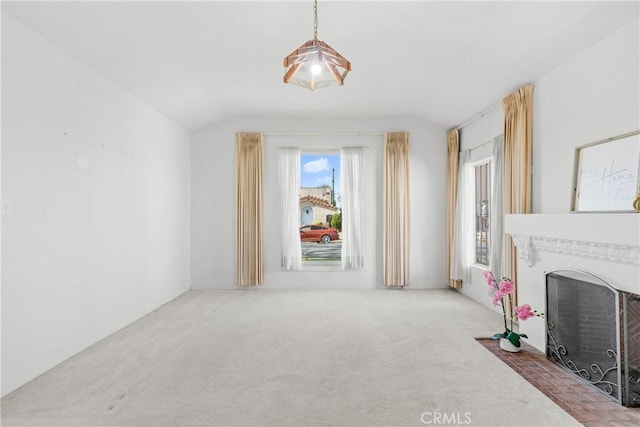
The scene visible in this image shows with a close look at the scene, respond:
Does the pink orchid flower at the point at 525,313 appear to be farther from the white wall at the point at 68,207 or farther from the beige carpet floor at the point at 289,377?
the white wall at the point at 68,207

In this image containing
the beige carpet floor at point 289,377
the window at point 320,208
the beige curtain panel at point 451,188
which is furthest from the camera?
the window at point 320,208

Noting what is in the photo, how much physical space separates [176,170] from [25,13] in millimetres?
2639

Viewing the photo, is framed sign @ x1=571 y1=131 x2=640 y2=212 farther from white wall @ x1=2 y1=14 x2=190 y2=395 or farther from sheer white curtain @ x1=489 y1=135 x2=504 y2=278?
white wall @ x1=2 y1=14 x2=190 y2=395

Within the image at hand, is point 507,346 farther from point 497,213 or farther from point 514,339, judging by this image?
point 497,213

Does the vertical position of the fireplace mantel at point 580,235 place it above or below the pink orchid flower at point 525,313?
above

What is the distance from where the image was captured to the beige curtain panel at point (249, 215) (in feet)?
16.8

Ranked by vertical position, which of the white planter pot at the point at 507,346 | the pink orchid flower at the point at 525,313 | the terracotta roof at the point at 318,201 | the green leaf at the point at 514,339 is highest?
the terracotta roof at the point at 318,201

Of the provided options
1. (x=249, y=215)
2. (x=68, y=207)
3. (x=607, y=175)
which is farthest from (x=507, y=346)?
(x=68, y=207)

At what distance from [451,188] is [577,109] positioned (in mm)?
2366

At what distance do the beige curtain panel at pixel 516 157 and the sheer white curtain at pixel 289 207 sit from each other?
9.56ft

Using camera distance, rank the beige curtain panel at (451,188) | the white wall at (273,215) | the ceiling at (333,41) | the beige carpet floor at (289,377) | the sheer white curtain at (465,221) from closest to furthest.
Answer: the beige carpet floor at (289,377) < the ceiling at (333,41) < the sheer white curtain at (465,221) < the beige curtain panel at (451,188) < the white wall at (273,215)

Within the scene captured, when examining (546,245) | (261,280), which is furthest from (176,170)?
(546,245)

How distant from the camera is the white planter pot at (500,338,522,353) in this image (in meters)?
2.80

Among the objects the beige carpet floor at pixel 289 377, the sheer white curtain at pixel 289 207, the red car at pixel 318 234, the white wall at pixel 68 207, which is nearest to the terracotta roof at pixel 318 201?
the sheer white curtain at pixel 289 207
